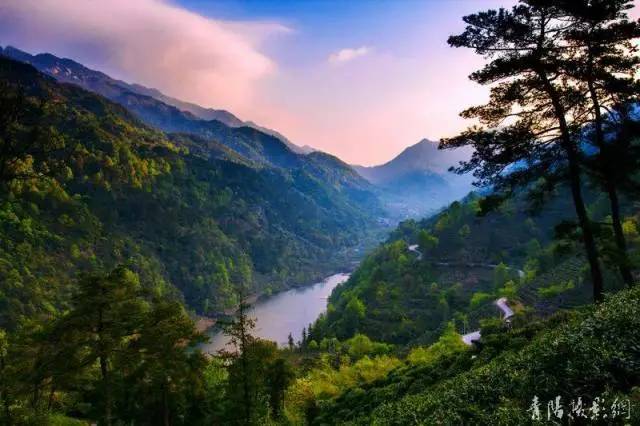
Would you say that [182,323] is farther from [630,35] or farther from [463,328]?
[463,328]

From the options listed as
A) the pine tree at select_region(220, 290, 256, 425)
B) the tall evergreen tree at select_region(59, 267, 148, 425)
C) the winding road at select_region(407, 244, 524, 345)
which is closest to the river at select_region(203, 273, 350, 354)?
the winding road at select_region(407, 244, 524, 345)

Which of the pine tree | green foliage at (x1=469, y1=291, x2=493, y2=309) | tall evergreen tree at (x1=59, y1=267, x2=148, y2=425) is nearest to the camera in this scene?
tall evergreen tree at (x1=59, y1=267, x2=148, y2=425)

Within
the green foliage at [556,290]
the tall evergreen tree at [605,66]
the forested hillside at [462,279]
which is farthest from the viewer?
the forested hillside at [462,279]

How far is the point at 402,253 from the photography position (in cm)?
14462

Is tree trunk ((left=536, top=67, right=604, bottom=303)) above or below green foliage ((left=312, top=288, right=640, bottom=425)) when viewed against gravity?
above

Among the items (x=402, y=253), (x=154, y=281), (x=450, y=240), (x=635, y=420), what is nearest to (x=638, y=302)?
(x=635, y=420)

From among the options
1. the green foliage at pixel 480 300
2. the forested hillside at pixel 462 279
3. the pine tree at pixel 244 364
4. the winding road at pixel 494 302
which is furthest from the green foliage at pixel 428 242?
the pine tree at pixel 244 364

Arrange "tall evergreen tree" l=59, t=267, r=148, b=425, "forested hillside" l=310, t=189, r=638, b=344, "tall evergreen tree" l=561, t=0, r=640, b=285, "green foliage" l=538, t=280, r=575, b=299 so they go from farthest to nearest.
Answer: "forested hillside" l=310, t=189, r=638, b=344, "green foliage" l=538, t=280, r=575, b=299, "tall evergreen tree" l=59, t=267, r=148, b=425, "tall evergreen tree" l=561, t=0, r=640, b=285

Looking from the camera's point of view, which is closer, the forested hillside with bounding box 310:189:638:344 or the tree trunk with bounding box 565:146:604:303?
the tree trunk with bounding box 565:146:604:303

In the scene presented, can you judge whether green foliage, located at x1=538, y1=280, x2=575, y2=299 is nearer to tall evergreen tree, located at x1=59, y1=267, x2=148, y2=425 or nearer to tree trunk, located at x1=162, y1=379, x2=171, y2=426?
tree trunk, located at x1=162, y1=379, x2=171, y2=426

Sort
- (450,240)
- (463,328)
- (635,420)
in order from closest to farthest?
1. (635,420)
2. (463,328)
3. (450,240)

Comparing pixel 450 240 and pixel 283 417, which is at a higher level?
pixel 450 240

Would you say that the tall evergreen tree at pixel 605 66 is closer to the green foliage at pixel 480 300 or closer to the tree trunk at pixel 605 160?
the tree trunk at pixel 605 160

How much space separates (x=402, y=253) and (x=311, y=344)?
204 feet
